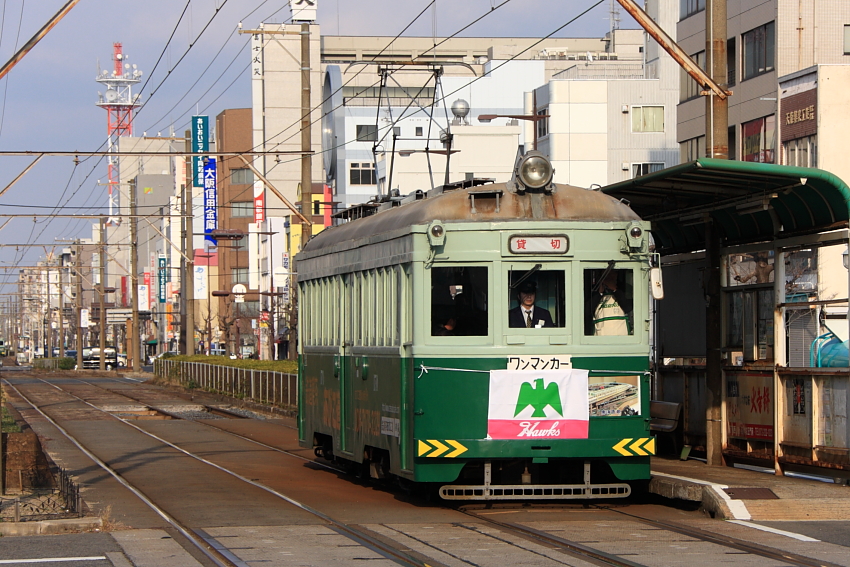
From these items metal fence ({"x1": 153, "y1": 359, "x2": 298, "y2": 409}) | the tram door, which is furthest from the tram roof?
metal fence ({"x1": 153, "y1": 359, "x2": 298, "y2": 409})

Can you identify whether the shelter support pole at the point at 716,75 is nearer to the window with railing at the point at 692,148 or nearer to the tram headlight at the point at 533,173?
the tram headlight at the point at 533,173

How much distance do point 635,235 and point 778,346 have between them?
266 cm

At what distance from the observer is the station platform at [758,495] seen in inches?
432

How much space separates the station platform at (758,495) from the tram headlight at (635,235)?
2.24 meters

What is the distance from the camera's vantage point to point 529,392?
11.4 meters

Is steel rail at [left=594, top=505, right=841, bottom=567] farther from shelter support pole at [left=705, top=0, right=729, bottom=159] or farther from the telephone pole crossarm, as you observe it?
the telephone pole crossarm

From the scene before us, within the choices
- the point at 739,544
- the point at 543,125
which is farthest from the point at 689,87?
the point at 739,544

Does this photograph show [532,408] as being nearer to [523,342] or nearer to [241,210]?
[523,342]

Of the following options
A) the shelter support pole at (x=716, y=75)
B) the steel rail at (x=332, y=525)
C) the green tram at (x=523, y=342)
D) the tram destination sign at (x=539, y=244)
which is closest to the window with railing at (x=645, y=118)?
the steel rail at (x=332, y=525)

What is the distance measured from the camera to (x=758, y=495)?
36.9 feet

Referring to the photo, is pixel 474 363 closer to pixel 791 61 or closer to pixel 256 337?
pixel 791 61

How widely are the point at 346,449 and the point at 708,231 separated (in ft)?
15.4

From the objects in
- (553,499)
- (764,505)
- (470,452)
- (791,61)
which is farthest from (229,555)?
(791,61)

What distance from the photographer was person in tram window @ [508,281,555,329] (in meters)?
11.6
